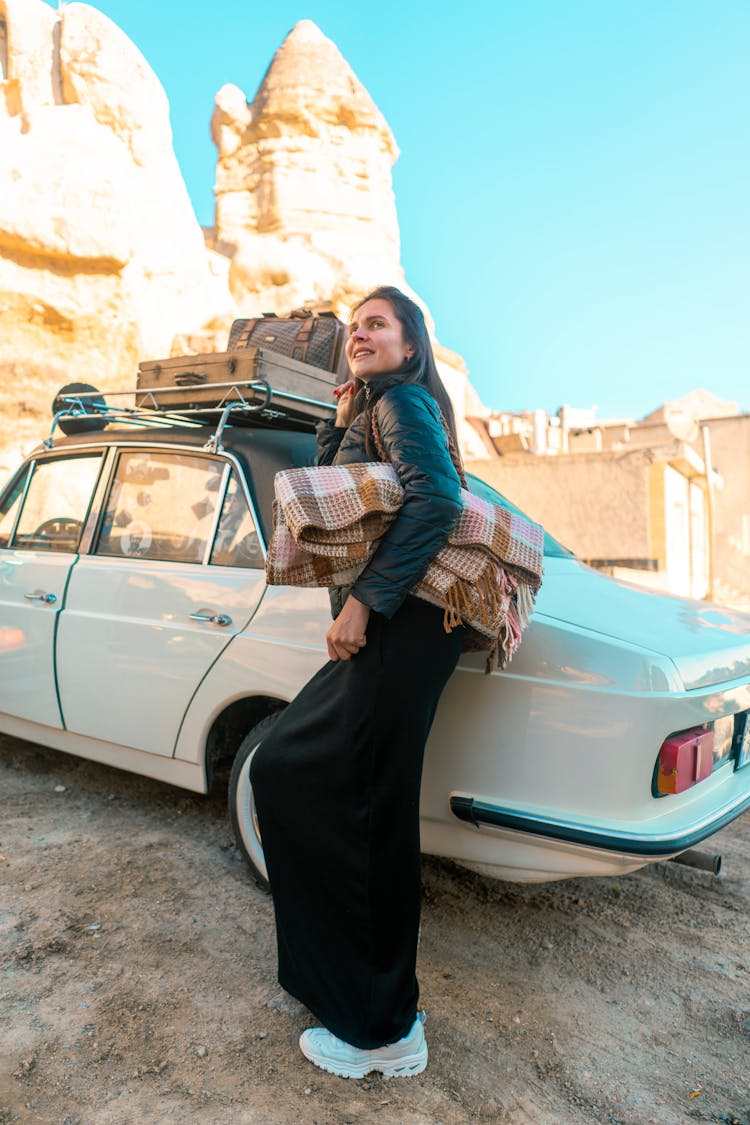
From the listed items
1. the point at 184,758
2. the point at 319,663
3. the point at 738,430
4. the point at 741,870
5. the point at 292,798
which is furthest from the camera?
the point at 738,430

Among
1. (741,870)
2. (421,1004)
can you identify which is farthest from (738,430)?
(421,1004)

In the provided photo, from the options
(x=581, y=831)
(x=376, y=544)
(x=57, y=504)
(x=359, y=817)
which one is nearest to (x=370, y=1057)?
(x=359, y=817)

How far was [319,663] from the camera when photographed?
2430mm

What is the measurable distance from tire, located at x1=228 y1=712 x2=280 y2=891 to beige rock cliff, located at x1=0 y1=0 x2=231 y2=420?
15.2m

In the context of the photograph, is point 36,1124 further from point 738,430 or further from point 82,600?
point 738,430

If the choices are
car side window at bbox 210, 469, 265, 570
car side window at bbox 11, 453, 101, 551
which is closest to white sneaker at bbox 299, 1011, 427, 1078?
car side window at bbox 210, 469, 265, 570

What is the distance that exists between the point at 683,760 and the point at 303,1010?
1272 millimetres

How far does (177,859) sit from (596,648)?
1918 millimetres

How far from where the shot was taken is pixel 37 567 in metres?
3.48

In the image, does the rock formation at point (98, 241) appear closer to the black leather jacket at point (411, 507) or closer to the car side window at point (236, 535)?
the car side window at point (236, 535)

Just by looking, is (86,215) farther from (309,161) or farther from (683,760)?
(309,161)

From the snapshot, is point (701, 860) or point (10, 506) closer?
point (701, 860)

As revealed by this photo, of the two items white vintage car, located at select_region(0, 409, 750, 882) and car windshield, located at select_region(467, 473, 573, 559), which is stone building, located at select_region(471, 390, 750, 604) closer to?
car windshield, located at select_region(467, 473, 573, 559)

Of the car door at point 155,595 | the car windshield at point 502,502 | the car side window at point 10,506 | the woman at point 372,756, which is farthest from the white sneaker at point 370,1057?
the car side window at point 10,506
